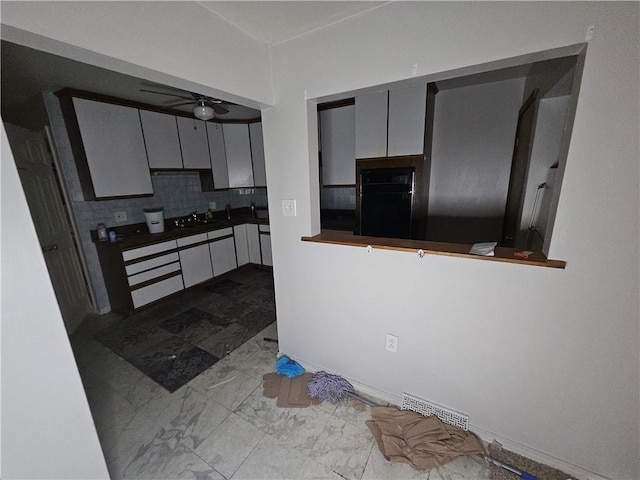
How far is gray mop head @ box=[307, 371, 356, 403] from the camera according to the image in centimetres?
176

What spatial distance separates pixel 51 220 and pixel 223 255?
6.11ft

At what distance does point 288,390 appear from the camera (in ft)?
6.08

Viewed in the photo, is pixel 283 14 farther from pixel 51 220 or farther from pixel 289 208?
pixel 51 220

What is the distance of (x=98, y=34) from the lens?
0.94 metres

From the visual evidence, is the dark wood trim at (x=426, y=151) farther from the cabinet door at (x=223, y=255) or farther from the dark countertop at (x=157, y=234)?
the cabinet door at (x=223, y=255)

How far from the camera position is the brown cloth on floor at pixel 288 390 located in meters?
1.74

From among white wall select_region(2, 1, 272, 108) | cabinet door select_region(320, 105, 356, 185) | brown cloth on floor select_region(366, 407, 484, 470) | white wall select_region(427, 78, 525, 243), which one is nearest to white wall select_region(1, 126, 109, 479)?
white wall select_region(2, 1, 272, 108)

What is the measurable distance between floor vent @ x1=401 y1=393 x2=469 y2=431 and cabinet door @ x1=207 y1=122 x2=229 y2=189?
373cm

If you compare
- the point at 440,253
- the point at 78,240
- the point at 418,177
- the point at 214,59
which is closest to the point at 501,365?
the point at 440,253

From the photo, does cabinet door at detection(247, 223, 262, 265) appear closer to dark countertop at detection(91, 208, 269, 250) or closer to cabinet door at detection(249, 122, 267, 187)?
dark countertop at detection(91, 208, 269, 250)

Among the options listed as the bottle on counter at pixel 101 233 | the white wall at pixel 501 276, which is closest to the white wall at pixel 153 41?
the white wall at pixel 501 276

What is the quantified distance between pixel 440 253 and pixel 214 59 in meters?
1.58

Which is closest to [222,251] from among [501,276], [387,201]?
[387,201]

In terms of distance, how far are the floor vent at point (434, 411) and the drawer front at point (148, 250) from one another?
298cm
